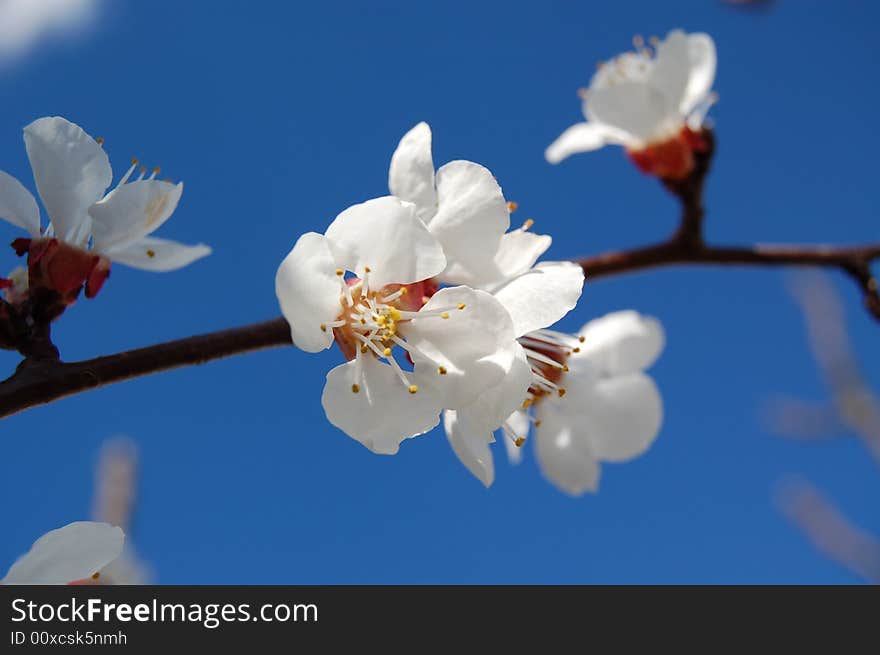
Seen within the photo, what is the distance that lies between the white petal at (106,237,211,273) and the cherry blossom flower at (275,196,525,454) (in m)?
0.19

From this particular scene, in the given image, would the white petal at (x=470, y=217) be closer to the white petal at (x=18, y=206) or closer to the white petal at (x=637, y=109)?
the white petal at (x=18, y=206)

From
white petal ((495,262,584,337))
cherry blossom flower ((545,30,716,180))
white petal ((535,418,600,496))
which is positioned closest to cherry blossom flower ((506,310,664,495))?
white petal ((535,418,600,496))

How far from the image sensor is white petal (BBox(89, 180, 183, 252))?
84 centimetres

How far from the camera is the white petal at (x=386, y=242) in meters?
0.75

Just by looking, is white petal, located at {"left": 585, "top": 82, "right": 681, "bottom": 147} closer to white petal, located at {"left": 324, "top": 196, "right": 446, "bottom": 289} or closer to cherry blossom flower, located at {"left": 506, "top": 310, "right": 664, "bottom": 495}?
cherry blossom flower, located at {"left": 506, "top": 310, "right": 664, "bottom": 495}

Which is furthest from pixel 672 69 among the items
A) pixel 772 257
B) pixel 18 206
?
pixel 18 206

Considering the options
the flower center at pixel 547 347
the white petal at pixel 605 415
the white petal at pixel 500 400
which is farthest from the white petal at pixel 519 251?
the white petal at pixel 605 415

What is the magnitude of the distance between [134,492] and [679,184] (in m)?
2.23

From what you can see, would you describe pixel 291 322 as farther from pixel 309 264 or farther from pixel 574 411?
pixel 574 411

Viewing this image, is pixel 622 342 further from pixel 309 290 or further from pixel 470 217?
pixel 309 290

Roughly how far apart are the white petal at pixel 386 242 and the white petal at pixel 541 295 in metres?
0.07

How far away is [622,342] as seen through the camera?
54.2 inches

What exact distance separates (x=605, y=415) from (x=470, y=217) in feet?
1.96
